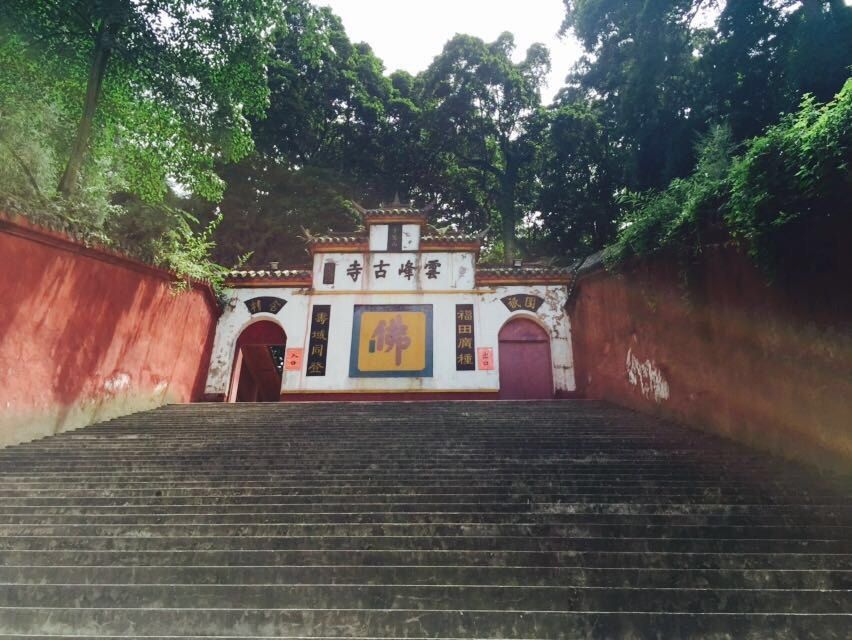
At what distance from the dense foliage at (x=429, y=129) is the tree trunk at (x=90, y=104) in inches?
1.3

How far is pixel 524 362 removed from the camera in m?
10.2

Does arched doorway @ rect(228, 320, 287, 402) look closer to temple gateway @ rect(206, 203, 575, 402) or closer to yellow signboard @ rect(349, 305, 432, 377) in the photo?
temple gateway @ rect(206, 203, 575, 402)

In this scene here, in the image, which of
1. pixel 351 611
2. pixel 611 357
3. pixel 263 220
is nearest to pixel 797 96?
pixel 611 357

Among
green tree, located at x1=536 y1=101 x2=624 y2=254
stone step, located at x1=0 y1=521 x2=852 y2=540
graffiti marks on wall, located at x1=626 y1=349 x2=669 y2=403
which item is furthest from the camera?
green tree, located at x1=536 y1=101 x2=624 y2=254

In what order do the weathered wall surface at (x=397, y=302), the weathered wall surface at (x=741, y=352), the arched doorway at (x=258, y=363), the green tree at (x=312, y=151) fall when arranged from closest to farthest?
the weathered wall surface at (x=741, y=352), the weathered wall surface at (x=397, y=302), the arched doorway at (x=258, y=363), the green tree at (x=312, y=151)

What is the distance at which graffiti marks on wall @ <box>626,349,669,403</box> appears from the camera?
606cm

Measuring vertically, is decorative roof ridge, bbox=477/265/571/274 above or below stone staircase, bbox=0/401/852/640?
above

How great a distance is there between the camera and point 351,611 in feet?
7.54

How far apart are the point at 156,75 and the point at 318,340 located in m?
5.48

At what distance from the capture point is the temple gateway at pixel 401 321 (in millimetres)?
9734

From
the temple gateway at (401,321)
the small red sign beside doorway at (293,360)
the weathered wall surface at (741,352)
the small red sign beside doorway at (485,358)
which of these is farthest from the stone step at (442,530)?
the small red sign beside doorway at (485,358)

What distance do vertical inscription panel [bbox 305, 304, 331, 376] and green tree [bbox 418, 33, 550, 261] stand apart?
8860 mm

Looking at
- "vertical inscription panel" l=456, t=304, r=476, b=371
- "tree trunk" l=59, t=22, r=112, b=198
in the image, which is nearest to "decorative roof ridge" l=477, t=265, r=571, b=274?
"vertical inscription panel" l=456, t=304, r=476, b=371

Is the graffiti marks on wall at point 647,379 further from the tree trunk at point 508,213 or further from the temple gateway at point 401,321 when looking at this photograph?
the tree trunk at point 508,213
